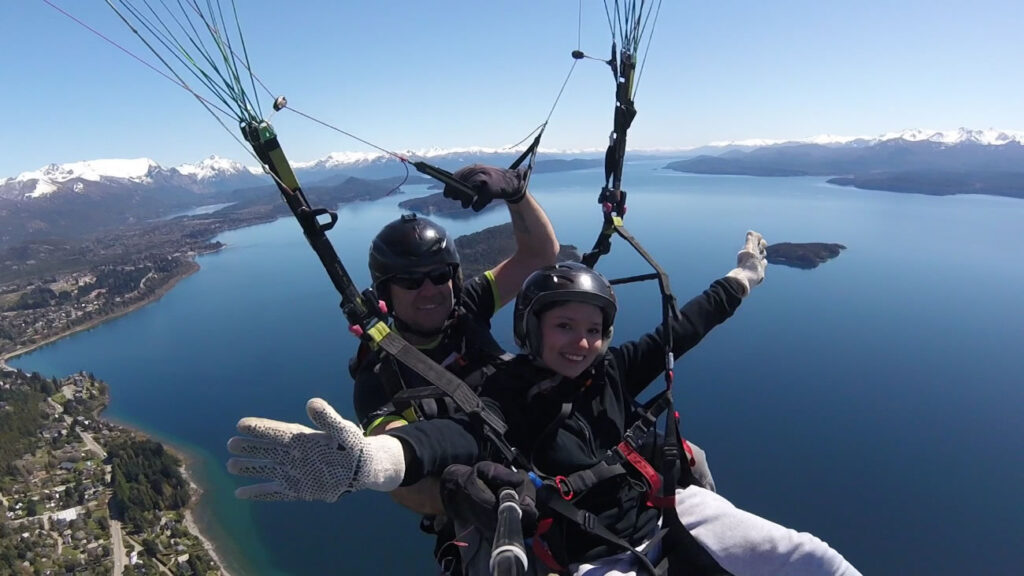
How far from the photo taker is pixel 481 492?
4.36 feet

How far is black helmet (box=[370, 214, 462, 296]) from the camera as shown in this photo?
233 cm

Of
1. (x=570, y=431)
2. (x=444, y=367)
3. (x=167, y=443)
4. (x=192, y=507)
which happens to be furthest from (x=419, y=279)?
(x=167, y=443)

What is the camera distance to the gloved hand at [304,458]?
1.22 meters

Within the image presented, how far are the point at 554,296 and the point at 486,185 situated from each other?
0.79 m

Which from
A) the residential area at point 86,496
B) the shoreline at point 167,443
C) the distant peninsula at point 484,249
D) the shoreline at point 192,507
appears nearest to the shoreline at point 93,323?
the shoreline at point 167,443

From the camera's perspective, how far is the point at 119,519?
1024 inches

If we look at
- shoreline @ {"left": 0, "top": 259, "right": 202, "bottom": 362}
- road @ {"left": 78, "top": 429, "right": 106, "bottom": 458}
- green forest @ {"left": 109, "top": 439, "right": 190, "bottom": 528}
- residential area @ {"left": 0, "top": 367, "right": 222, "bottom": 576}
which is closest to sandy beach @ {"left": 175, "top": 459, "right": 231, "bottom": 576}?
residential area @ {"left": 0, "top": 367, "right": 222, "bottom": 576}

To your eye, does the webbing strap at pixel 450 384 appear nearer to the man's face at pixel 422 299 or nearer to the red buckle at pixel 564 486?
the red buckle at pixel 564 486

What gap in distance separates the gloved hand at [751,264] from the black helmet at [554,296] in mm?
887

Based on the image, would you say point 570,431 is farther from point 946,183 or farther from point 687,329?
point 946,183

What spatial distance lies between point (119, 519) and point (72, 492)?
14.5ft

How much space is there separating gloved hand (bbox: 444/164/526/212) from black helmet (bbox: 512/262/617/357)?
547 millimetres

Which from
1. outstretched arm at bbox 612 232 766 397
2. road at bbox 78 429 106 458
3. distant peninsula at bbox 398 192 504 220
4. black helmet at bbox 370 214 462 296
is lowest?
road at bbox 78 429 106 458

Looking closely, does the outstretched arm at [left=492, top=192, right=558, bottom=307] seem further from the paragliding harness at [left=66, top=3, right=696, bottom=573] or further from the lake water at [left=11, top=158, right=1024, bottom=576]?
the lake water at [left=11, top=158, right=1024, bottom=576]
